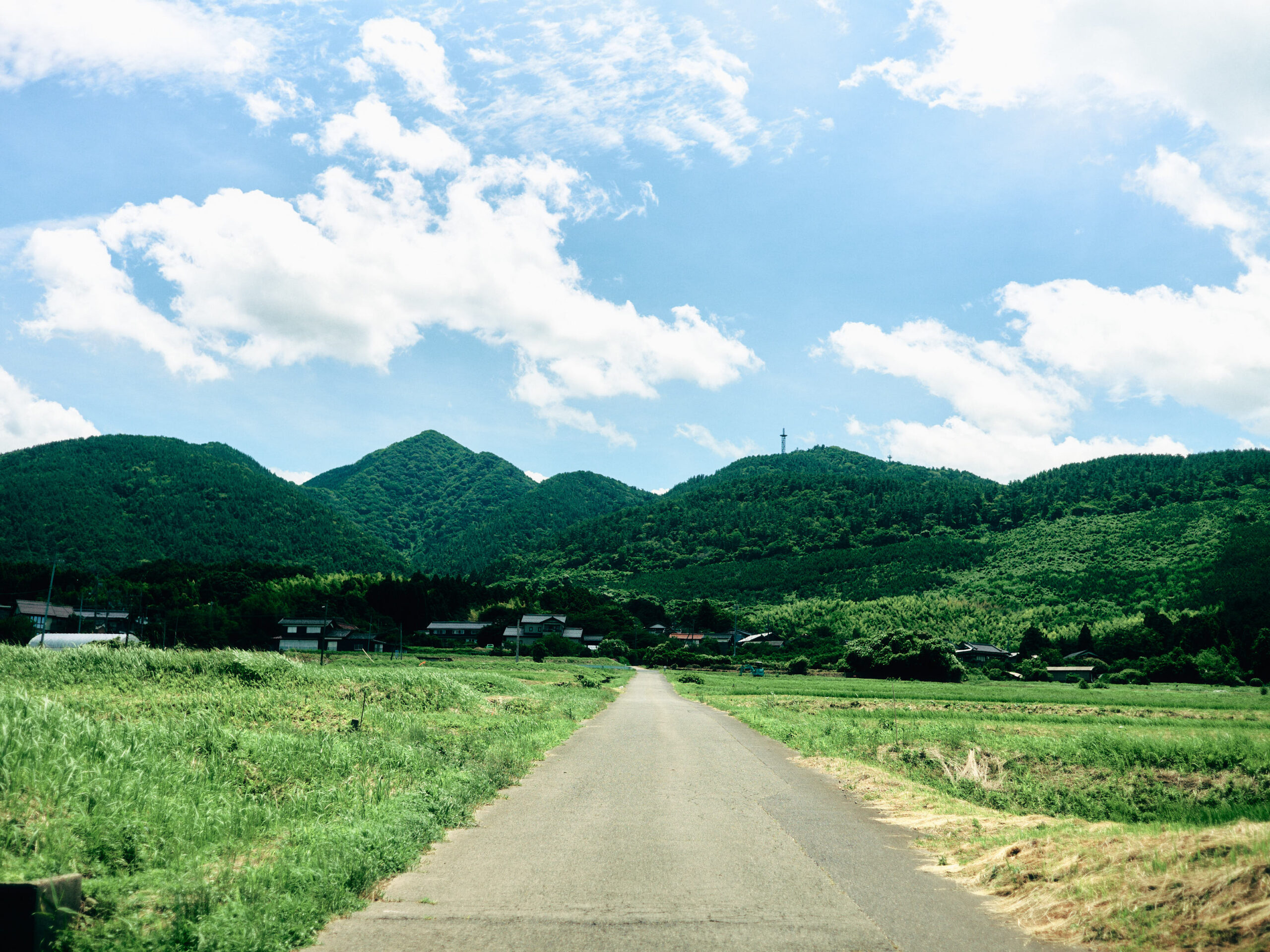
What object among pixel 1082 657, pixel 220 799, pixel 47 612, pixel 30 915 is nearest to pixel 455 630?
pixel 47 612

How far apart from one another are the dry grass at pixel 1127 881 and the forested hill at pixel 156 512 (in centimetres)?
14793

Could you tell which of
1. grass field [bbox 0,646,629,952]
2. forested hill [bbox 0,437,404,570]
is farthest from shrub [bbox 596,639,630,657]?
grass field [bbox 0,646,629,952]

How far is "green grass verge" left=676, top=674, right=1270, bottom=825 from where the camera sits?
53.6 ft

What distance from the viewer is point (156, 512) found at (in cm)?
15038

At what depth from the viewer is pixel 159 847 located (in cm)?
762

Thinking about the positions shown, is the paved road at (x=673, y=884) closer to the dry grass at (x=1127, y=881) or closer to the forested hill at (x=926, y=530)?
the dry grass at (x=1127, y=881)

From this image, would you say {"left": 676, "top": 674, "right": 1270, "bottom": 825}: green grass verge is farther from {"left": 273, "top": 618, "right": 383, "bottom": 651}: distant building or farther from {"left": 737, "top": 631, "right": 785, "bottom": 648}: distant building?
{"left": 273, "top": 618, "right": 383, "bottom": 651}: distant building

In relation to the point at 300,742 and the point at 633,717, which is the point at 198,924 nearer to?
the point at 300,742

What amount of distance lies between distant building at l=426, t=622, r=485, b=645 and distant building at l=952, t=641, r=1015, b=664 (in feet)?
250

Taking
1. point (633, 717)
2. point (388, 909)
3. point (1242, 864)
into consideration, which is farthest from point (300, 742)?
point (633, 717)

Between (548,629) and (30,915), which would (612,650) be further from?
(30,915)

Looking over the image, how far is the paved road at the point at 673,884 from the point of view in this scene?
243 inches

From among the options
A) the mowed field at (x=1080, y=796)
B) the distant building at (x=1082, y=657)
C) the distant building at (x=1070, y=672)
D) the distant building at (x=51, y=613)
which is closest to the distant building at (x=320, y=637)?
the distant building at (x=51, y=613)

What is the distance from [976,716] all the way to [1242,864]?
31.9m
